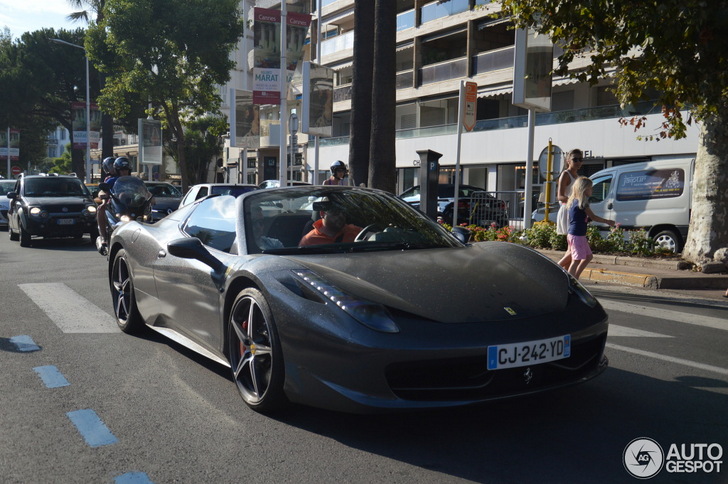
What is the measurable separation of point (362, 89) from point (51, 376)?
37.5ft

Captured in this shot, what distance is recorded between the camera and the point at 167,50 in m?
33.7

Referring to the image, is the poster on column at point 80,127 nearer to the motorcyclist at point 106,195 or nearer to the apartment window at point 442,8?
the apartment window at point 442,8

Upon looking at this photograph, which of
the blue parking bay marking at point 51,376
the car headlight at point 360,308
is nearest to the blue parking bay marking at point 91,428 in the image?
the blue parking bay marking at point 51,376

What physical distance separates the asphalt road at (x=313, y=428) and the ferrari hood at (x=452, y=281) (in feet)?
1.98

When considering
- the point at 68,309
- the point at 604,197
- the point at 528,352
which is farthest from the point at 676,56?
the point at 68,309

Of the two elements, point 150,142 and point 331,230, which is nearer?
point 331,230

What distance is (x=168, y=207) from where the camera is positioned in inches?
808

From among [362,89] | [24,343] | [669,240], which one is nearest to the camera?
[24,343]

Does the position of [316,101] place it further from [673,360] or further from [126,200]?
[673,360]

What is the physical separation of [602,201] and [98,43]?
27.6 metres

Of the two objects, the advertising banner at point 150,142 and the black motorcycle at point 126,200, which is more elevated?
the advertising banner at point 150,142

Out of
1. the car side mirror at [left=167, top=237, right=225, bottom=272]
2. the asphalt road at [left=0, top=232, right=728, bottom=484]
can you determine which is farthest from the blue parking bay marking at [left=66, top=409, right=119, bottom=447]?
the car side mirror at [left=167, top=237, right=225, bottom=272]

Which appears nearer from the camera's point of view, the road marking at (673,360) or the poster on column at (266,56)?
the road marking at (673,360)

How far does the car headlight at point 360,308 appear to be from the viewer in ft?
11.5
